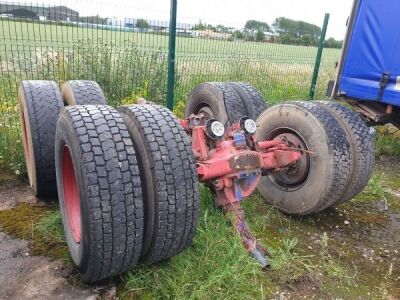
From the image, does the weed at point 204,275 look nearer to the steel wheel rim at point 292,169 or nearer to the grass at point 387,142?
the steel wheel rim at point 292,169

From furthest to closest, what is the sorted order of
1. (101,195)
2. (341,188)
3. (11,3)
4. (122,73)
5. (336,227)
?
(122,73) → (11,3) → (336,227) → (341,188) → (101,195)

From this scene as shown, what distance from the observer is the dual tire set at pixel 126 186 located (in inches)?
88.0

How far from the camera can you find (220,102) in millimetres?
4488

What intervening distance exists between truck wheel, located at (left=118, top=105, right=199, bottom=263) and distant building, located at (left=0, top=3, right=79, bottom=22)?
154 inches

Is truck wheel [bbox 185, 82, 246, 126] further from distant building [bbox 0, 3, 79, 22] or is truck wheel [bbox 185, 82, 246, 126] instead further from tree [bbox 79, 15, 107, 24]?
distant building [bbox 0, 3, 79, 22]

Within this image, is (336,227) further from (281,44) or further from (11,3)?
(281,44)

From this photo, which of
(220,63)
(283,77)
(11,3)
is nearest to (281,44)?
(283,77)

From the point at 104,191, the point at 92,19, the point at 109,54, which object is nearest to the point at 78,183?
the point at 104,191

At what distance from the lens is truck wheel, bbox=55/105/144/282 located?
2.22m

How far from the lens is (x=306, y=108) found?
3621mm

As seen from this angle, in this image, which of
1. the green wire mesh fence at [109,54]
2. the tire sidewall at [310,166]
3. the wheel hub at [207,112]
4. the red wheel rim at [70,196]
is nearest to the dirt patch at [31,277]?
the red wheel rim at [70,196]

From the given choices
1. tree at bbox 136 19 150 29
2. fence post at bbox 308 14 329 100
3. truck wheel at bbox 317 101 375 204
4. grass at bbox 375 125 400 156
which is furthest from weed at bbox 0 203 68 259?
fence post at bbox 308 14 329 100

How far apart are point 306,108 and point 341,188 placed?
0.79m

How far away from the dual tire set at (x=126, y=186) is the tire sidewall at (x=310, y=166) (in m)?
1.38
